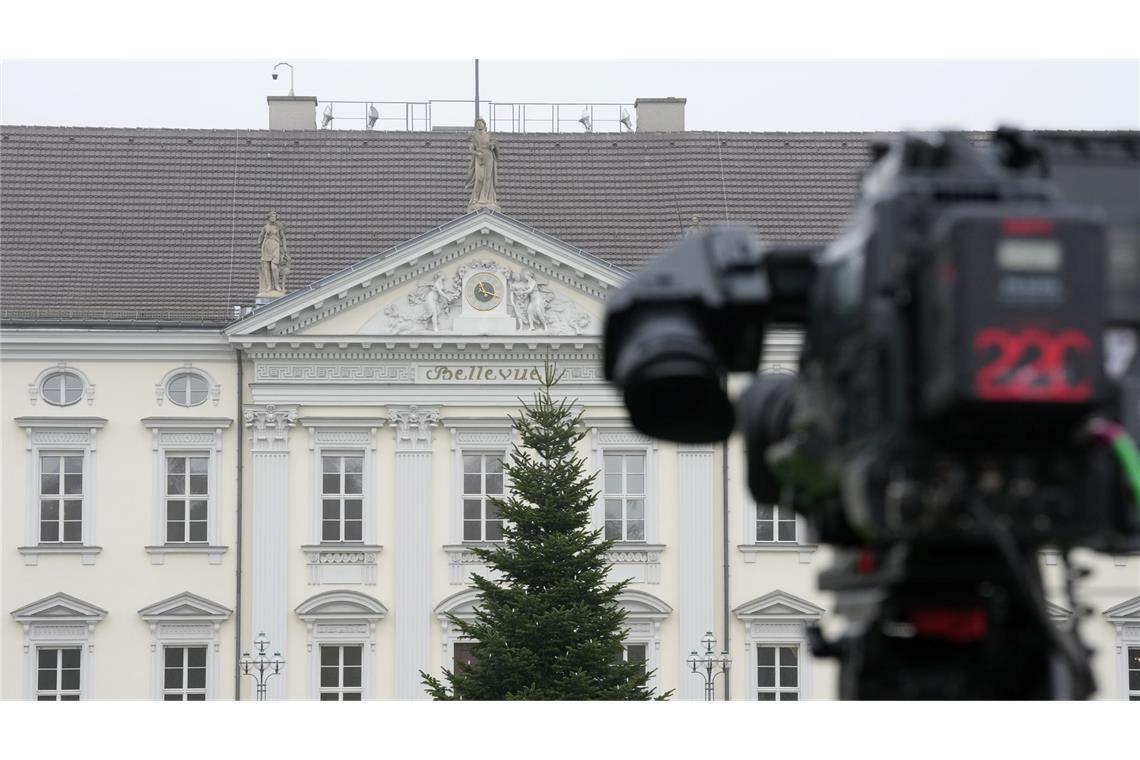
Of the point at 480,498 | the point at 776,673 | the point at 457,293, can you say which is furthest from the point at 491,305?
the point at 776,673

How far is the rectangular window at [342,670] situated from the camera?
42219 millimetres

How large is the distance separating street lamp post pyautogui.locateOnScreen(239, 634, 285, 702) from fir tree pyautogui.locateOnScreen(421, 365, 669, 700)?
7807 millimetres

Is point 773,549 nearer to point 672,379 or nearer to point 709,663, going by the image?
point 709,663

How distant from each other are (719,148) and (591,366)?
7.42 m

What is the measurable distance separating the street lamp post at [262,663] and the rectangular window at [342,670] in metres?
0.85

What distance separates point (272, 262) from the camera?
143 feet

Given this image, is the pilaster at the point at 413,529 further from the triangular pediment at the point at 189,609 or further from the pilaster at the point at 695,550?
the pilaster at the point at 695,550

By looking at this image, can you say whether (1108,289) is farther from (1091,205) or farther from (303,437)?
(303,437)

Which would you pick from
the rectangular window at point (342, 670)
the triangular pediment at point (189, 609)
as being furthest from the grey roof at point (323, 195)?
the rectangular window at point (342, 670)

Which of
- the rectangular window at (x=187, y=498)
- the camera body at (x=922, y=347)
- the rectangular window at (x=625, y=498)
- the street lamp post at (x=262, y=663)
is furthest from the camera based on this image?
the rectangular window at (x=625, y=498)

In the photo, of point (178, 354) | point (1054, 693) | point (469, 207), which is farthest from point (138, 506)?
point (1054, 693)

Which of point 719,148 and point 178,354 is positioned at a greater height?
point 719,148

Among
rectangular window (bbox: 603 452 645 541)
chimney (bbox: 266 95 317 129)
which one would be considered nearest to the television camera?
rectangular window (bbox: 603 452 645 541)

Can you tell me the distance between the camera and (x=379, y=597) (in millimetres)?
42719
